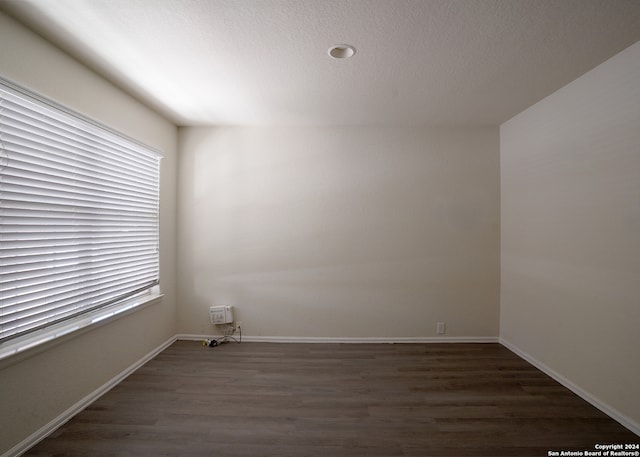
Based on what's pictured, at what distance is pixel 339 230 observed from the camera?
320cm

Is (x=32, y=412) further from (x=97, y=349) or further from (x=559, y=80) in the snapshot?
(x=559, y=80)

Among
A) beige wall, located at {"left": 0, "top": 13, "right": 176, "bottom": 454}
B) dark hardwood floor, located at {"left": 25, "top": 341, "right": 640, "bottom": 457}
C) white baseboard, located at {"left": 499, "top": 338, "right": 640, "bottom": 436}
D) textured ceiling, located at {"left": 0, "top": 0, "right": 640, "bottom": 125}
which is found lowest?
dark hardwood floor, located at {"left": 25, "top": 341, "right": 640, "bottom": 457}

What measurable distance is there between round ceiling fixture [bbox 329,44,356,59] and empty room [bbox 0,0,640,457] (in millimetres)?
18

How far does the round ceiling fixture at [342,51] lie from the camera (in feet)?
5.79

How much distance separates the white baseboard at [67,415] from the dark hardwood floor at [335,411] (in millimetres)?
47

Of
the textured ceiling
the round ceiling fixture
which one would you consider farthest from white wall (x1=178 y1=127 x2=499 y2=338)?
the round ceiling fixture

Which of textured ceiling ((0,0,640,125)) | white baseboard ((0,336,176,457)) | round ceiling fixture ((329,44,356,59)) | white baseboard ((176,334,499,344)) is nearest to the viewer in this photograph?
textured ceiling ((0,0,640,125))

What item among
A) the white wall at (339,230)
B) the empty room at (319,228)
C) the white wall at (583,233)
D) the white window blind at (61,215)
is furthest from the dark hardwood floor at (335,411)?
the white window blind at (61,215)

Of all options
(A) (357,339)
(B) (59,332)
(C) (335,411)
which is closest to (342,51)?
(C) (335,411)

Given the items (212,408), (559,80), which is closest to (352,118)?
(559,80)

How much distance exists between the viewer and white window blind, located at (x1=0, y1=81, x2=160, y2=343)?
5.10 ft

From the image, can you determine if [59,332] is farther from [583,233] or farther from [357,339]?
[583,233]

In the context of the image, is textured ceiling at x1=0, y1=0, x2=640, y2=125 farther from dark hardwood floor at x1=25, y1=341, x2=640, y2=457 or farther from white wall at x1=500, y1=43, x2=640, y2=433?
dark hardwood floor at x1=25, y1=341, x2=640, y2=457

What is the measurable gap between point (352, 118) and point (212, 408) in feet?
9.84
